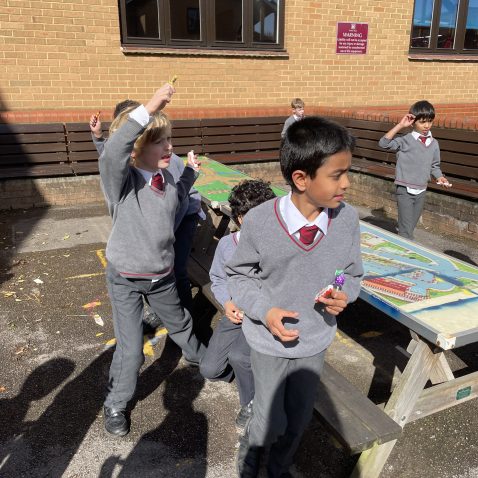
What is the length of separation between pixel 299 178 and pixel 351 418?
4.27 feet

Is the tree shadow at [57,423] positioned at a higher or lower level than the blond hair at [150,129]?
lower

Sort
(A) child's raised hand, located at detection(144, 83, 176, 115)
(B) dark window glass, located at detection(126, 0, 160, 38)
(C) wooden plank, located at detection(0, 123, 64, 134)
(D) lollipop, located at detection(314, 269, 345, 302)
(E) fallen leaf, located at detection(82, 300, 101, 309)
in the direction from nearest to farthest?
(D) lollipop, located at detection(314, 269, 345, 302)
(A) child's raised hand, located at detection(144, 83, 176, 115)
(E) fallen leaf, located at detection(82, 300, 101, 309)
(C) wooden plank, located at detection(0, 123, 64, 134)
(B) dark window glass, located at detection(126, 0, 160, 38)

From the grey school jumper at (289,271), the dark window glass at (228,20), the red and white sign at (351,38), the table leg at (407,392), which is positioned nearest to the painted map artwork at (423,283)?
the table leg at (407,392)

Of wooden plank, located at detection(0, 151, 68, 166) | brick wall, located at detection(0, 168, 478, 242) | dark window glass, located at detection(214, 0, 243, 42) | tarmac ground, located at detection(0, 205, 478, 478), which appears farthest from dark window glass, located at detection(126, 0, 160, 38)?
tarmac ground, located at detection(0, 205, 478, 478)

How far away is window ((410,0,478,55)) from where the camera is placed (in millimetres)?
11664

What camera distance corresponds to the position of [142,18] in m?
9.08

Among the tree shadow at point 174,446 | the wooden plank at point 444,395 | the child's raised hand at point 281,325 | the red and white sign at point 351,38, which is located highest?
the red and white sign at point 351,38

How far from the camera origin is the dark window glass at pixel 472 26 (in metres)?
12.3

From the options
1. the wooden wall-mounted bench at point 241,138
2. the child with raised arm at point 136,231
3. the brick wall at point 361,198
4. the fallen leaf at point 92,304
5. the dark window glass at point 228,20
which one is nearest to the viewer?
the child with raised arm at point 136,231

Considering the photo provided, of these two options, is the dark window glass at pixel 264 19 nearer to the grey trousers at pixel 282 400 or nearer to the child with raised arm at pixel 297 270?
the child with raised arm at pixel 297 270

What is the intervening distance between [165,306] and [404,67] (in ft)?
34.9

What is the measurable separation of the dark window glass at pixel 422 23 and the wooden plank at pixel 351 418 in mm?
11316

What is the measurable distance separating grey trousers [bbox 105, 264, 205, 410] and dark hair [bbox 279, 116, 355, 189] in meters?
1.32

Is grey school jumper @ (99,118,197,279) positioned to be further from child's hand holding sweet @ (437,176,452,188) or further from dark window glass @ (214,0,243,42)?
dark window glass @ (214,0,243,42)
